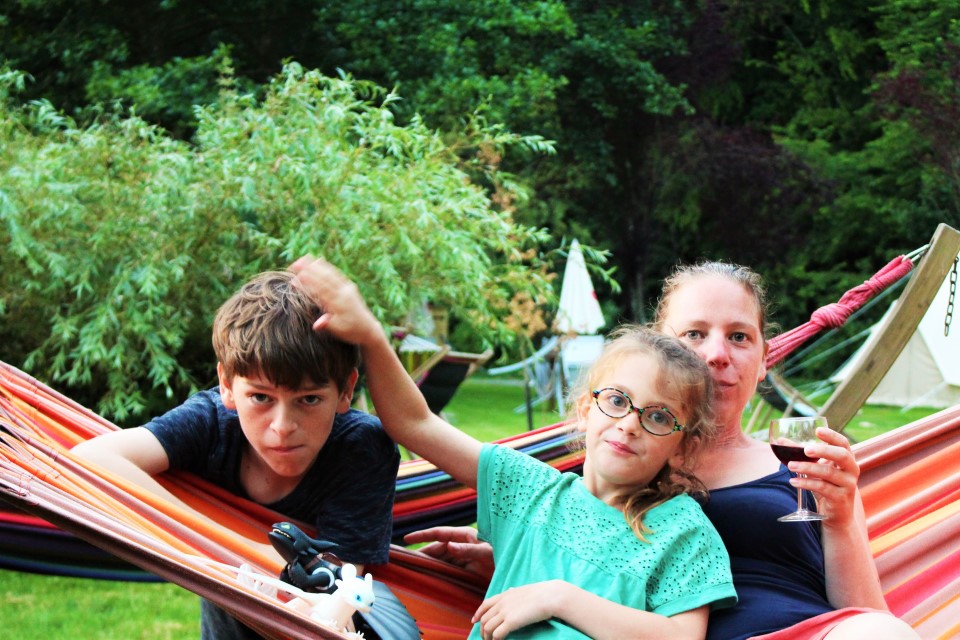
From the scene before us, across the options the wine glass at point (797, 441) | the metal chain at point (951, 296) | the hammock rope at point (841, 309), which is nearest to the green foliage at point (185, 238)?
the hammock rope at point (841, 309)

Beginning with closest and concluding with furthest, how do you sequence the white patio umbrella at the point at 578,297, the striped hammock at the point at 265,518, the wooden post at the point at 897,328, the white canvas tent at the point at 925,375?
1. the striped hammock at the point at 265,518
2. the wooden post at the point at 897,328
3. the white patio umbrella at the point at 578,297
4. the white canvas tent at the point at 925,375

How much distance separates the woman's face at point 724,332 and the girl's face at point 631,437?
0.19 metres

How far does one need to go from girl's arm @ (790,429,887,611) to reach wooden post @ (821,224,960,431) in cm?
81

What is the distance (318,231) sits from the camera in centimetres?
429

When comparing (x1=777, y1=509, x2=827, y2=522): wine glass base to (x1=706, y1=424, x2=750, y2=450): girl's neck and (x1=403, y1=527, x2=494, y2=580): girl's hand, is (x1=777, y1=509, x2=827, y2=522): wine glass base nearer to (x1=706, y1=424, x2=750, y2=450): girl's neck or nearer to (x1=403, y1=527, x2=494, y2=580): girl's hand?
(x1=706, y1=424, x2=750, y2=450): girl's neck

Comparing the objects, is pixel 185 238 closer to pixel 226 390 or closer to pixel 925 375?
pixel 226 390

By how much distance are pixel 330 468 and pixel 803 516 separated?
0.76 m

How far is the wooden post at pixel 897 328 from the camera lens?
2564 mm

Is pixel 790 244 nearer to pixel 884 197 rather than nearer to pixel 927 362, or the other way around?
pixel 884 197

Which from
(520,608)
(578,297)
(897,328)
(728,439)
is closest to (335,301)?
(520,608)

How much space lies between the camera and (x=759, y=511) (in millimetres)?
1770

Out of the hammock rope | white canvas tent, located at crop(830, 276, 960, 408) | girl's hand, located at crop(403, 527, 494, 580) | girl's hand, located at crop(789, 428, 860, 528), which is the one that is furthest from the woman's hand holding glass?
white canvas tent, located at crop(830, 276, 960, 408)

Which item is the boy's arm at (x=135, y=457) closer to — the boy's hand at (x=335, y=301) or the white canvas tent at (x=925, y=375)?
the boy's hand at (x=335, y=301)

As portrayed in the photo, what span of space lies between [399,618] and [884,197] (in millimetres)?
14110
